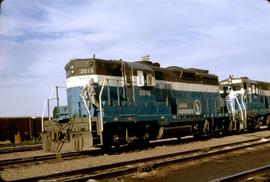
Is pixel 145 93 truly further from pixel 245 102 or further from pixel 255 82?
pixel 255 82

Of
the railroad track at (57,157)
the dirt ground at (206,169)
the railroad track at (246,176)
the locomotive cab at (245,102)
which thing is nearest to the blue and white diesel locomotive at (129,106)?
the railroad track at (57,157)

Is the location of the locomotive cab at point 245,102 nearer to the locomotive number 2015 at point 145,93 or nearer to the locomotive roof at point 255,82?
the locomotive roof at point 255,82

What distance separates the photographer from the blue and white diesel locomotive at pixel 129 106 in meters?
14.8

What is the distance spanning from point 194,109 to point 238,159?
832 cm

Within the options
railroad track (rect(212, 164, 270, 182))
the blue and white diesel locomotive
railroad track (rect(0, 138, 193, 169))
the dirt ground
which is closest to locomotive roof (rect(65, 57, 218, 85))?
the blue and white diesel locomotive

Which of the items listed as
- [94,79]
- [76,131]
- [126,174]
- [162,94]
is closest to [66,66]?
[94,79]

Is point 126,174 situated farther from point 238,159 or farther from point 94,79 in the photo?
point 94,79

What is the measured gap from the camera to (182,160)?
11820 mm

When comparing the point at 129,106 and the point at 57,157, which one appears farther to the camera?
the point at 129,106

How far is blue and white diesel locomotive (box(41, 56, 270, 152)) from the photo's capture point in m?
14.8

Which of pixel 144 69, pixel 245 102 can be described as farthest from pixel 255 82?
pixel 144 69

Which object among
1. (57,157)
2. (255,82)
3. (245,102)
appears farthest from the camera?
(255,82)

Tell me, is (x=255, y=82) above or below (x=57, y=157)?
above

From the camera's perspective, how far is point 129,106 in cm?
1633
